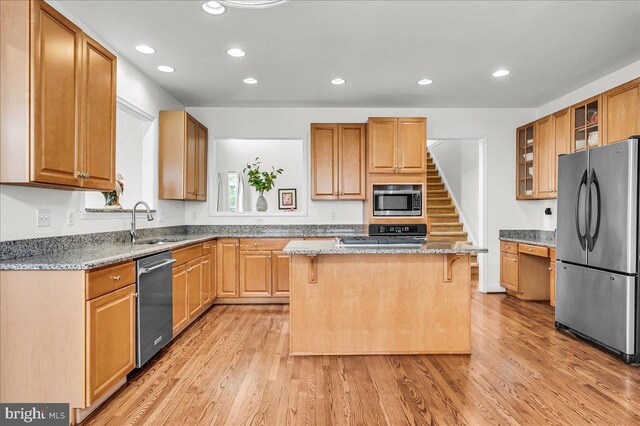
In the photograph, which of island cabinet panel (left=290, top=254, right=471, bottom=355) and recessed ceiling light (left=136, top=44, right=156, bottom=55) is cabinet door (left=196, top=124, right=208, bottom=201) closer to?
recessed ceiling light (left=136, top=44, right=156, bottom=55)

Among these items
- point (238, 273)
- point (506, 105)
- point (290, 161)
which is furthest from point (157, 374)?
point (506, 105)

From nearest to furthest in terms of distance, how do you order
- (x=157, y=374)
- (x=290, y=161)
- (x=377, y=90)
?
(x=157, y=374) → (x=377, y=90) → (x=290, y=161)

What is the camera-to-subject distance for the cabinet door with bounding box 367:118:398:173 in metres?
4.64

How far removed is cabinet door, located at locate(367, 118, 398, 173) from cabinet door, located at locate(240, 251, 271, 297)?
1.75 meters

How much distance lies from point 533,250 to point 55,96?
15.9 feet

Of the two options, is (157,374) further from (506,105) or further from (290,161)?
(506,105)

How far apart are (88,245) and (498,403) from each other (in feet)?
10.3

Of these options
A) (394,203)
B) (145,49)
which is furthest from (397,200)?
(145,49)

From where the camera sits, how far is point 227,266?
459 cm

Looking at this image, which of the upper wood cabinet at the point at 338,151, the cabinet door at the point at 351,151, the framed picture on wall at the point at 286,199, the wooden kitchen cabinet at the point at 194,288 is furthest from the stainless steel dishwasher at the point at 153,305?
the framed picture on wall at the point at 286,199

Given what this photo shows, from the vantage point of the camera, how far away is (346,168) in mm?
4832

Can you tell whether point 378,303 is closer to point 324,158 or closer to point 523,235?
point 324,158

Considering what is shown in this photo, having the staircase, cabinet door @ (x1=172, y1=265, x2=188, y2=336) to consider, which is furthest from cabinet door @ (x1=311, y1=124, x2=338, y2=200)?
the staircase

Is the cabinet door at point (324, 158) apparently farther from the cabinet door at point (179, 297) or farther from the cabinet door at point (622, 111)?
the cabinet door at point (622, 111)
